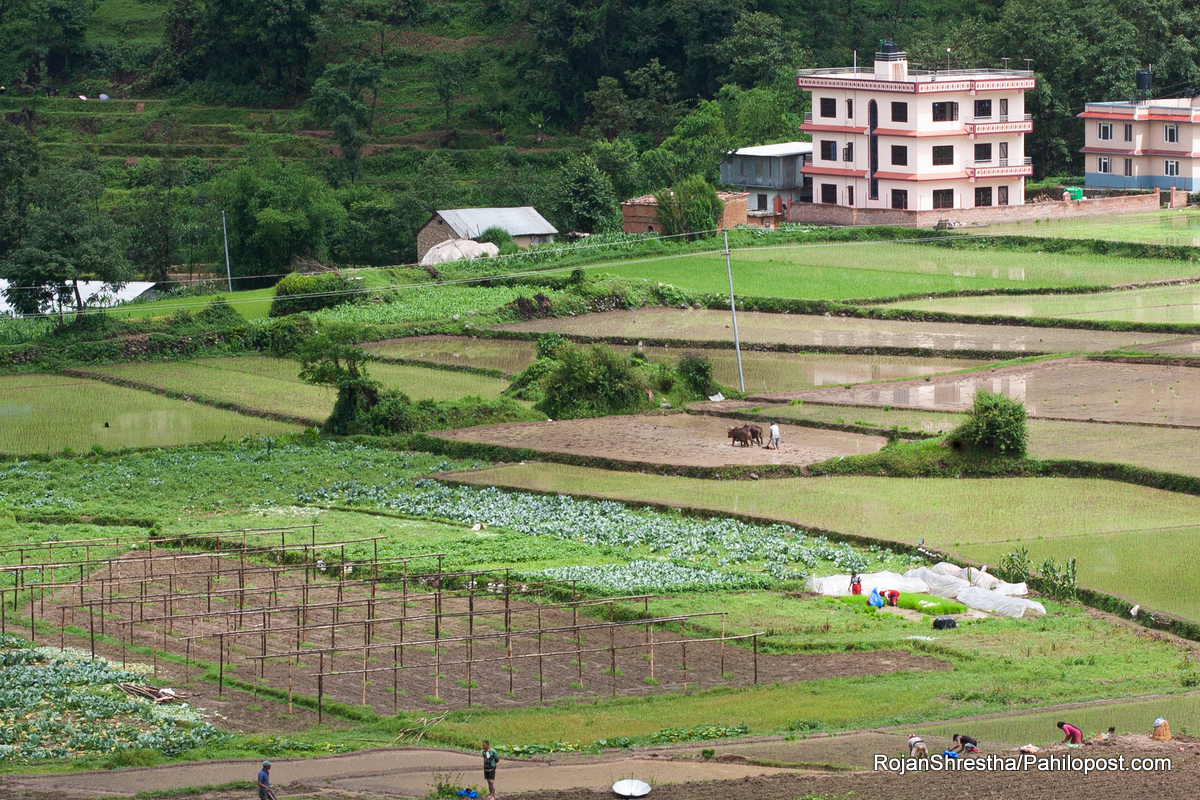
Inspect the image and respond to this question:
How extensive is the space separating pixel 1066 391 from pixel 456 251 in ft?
109

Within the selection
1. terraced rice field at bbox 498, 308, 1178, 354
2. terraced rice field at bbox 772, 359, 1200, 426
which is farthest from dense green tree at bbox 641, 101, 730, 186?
terraced rice field at bbox 772, 359, 1200, 426

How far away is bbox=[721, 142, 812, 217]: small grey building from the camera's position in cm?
8412

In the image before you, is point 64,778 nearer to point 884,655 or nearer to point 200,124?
point 884,655

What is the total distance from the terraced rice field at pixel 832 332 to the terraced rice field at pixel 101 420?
15.0 meters

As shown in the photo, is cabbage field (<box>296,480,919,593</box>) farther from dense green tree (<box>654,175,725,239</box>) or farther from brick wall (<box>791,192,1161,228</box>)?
brick wall (<box>791,192,1161,228</box>)

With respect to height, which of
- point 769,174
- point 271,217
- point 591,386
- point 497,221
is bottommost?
point 591,386

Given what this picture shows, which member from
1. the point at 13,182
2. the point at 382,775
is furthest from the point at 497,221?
the point at 382,775

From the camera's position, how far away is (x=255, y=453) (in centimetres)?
4272

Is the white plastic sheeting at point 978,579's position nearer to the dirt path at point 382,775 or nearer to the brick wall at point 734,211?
the dirt path at point 382,775

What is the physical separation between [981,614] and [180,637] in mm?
14551

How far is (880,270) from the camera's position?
6669 cm

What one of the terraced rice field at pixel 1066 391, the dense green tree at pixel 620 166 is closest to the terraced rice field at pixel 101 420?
the terraced rice field at pixel 1066 391

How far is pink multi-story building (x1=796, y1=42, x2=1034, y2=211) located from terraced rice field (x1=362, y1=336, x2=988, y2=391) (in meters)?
27.0

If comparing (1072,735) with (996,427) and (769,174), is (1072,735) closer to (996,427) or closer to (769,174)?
(996,427)
